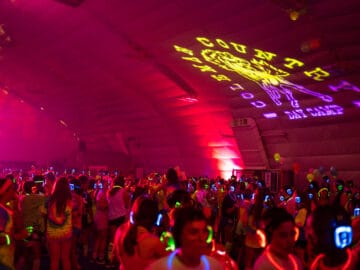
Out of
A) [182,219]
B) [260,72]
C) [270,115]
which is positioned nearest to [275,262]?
[182,219]

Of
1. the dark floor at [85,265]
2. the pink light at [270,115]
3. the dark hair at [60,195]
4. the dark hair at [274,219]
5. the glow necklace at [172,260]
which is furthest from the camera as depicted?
the pink light at [270,115]

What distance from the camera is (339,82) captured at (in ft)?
48.1

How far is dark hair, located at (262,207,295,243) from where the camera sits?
2881 millimetres

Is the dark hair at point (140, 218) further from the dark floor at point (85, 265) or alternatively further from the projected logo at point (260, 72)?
the projected logo at point (260, 72)

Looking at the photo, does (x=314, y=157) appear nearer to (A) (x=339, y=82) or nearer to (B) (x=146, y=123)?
(A) (x=339, y=82)

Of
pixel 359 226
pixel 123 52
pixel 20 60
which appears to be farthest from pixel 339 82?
pixel 20 60

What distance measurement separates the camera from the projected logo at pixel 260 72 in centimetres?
1552

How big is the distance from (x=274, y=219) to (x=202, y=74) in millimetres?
16027

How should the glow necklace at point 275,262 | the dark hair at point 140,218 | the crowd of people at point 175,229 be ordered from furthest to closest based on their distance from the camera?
the dark hair at point 140,218, the glow necklace at point 275,262, the crowd of people at point 175,229

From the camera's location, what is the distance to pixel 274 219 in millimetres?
2910

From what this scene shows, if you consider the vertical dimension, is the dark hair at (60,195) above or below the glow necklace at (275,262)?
above

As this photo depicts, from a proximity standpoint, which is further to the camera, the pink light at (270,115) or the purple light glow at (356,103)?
the pink light at (270,115)

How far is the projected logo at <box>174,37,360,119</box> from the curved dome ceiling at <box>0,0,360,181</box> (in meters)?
0.05

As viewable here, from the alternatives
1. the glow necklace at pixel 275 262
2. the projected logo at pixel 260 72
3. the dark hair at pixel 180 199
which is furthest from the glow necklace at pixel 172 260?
the projected logo at pixel 260 72
